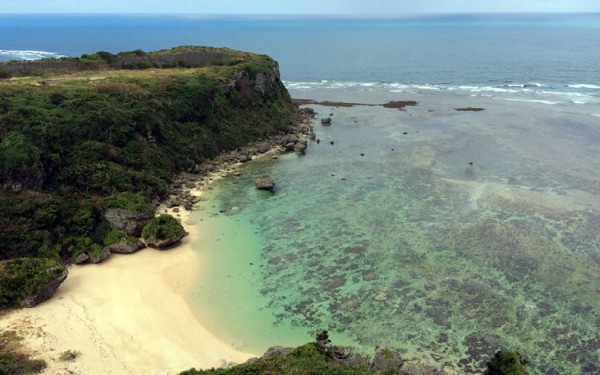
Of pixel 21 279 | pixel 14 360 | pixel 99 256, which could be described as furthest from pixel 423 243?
pixel 21 279

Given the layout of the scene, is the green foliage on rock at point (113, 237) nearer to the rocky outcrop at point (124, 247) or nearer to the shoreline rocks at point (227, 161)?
the rocky outcrop at point (124, 247)

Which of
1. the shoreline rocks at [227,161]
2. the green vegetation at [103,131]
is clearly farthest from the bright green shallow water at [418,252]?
the green vegetation at [103,131]

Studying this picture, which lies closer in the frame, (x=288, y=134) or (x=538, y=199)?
(x=538, y=199)

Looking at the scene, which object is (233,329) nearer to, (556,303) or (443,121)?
(556,303)

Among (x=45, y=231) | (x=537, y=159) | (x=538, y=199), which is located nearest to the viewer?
(x=45, y=231)

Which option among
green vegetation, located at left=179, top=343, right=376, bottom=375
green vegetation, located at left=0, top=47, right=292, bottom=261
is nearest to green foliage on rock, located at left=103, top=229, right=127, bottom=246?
green vegetation, located at left=0, top=47, right=292, bottom=261

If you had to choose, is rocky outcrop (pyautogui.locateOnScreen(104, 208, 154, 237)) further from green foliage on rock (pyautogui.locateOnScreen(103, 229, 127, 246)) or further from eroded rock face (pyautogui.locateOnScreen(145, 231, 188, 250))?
eroded rock face (pyautogui.locateOnScreen(145, 231, 188, 250))

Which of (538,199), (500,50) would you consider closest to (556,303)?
(538,199)
